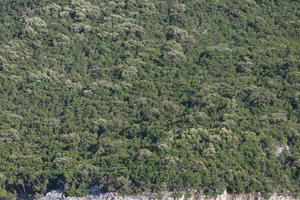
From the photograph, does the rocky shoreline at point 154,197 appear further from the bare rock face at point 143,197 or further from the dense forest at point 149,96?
the dense forest at point 149,96

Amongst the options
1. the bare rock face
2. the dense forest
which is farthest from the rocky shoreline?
the dense forest

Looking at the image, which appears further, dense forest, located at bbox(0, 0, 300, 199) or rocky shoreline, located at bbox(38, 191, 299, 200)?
dense forest, located at bbox(0, 0, 300, 199)

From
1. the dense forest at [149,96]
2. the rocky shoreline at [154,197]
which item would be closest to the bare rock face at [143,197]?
the rocky shoreline at [154,197]

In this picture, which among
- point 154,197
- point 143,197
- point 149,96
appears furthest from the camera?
point 149,96

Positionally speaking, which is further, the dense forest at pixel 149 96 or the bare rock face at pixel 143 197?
the dense forest at pixel 149 96

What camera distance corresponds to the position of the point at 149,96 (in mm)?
71188

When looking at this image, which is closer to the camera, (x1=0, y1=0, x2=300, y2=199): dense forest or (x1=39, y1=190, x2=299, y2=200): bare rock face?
(x1=39, y1=190, x2=299, y2=200): bare rock face

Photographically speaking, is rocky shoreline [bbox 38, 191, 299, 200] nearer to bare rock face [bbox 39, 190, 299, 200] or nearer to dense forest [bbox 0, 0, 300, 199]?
bare rock face [bbox 39, 190, 299, 200]

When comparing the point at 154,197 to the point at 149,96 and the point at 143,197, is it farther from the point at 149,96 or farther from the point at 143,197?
the point at 149,96

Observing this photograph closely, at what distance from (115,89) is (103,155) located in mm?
11508

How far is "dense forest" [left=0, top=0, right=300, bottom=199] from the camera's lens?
192 ft

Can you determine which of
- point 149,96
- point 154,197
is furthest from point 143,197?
point 149,96

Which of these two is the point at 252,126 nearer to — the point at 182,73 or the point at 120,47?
the point at 182,73

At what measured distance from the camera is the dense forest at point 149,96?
58500mm
